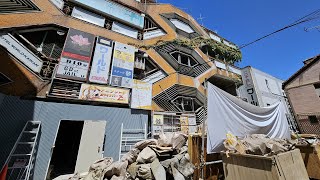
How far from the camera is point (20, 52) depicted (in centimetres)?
790

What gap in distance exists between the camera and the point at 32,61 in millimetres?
8195

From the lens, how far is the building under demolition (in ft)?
24.1

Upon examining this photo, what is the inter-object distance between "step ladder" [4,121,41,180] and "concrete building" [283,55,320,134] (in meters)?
18.9

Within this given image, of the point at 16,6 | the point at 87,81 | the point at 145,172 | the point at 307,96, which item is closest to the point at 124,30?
the point at 87,81

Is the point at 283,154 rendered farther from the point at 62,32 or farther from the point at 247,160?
the point at 62,32

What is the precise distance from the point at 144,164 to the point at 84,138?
475 centimetres

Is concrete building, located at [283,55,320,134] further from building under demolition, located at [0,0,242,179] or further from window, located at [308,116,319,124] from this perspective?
building under demolition, located at [0,0,242,179]

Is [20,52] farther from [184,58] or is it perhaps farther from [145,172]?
[184,58]

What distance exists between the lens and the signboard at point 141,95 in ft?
33.2

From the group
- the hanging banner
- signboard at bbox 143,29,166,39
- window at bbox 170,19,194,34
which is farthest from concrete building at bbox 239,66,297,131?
the hanging banner

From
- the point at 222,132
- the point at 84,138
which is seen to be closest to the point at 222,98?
the point at 222,132

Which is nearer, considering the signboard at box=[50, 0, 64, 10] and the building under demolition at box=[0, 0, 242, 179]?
the building under demolition at box=[0, 0, 242, 179]

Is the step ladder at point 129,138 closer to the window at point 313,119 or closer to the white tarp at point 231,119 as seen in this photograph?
the white tarp at point 231,119

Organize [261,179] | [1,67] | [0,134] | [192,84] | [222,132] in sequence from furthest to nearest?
[192,84] → [1,67] → [0,134] → [222,132] → [261,179]
